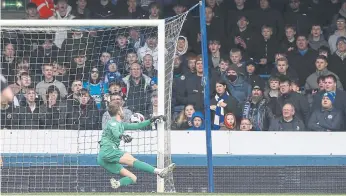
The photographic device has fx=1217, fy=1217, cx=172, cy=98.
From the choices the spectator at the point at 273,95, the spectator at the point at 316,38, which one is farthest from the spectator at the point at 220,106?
the spectator at the point at 316,38

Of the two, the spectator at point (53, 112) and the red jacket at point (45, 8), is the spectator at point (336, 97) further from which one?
the red jacket at point (45, 8)

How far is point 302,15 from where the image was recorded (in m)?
18.2

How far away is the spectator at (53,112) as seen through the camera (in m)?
→ 16.5

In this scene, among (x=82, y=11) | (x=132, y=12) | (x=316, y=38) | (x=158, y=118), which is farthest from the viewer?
(x=82, y=11)

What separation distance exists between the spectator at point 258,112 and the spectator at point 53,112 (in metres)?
2.49

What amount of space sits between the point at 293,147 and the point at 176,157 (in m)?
1.59

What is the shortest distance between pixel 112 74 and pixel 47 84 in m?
0.91

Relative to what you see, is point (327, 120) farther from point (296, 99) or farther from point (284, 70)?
point (284, 70)

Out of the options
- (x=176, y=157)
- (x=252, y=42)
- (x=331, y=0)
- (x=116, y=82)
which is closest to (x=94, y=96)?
(x=116, y=82)

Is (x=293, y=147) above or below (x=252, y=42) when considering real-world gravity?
below

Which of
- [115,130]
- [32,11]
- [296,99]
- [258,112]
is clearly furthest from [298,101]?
[32,11]

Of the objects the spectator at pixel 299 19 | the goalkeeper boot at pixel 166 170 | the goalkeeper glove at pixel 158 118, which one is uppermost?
the spectator at pixel 299 19

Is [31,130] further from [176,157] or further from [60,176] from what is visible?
[176,157]

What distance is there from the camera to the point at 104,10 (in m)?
18.5
